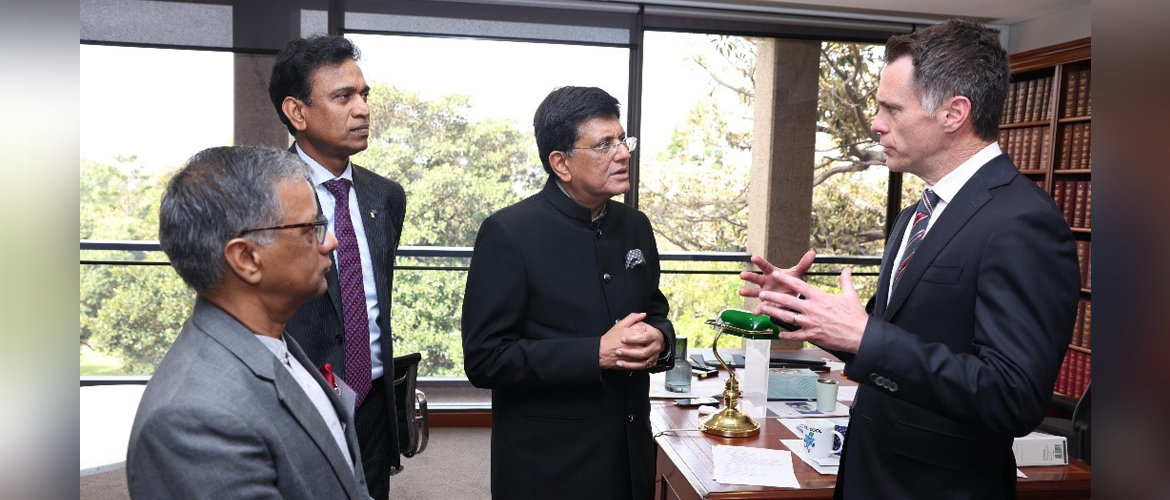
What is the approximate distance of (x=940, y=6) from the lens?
5324 mm

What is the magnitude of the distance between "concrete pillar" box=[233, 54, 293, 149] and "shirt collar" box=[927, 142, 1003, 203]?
4.24 metres

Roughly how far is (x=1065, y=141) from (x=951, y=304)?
4359 mm

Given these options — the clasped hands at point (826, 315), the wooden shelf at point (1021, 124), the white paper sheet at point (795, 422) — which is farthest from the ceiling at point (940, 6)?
the clasped hands at point (826, 315)

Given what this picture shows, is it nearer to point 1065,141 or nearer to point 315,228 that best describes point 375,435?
point 315,228

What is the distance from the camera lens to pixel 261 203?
3.89 ft

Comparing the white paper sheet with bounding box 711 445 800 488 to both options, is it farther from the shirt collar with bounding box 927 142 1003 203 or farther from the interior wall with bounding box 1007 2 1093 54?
the interior wall with bounding box 1007 2 1093 54

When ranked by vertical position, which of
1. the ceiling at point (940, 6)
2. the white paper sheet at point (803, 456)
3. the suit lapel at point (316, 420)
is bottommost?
the white paper sheet at point (803, 456)

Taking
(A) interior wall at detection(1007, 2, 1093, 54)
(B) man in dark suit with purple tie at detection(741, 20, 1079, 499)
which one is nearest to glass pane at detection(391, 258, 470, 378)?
(B) man in dark suit with purple tie at detection(741, 20, 1079, 499)

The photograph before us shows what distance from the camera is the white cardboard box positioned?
2.21m

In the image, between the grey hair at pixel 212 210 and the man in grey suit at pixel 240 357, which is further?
the grey hair at pixel 212 210

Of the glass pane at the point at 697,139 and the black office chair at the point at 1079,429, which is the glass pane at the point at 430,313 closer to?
the glass pane at the point at 697,139

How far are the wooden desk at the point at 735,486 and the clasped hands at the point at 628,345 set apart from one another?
39 cm

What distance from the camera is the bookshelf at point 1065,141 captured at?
4855mm
